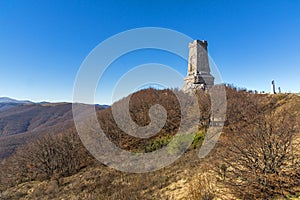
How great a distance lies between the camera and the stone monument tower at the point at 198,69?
83.5 ft

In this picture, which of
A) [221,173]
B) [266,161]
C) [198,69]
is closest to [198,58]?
[198,69]

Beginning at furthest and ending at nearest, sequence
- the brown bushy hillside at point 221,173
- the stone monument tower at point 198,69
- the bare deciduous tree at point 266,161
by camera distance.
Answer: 1. the stone monument tower at point 198,69
2. the brown bushy hillside at point 221,173
3. the bare deciduous tree at point 266,161

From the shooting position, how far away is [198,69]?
84.4 feet

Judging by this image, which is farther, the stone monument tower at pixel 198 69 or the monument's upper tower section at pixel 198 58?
the monument's upper tower section at pixel 198 58

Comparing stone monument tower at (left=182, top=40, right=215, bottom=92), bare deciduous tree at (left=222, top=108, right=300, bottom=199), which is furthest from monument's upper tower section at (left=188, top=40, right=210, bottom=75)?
bare deciduous tree at (left=222, top=108, right=300, bottom=199)

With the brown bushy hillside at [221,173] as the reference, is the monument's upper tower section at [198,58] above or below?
above

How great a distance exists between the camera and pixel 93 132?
2216 cm

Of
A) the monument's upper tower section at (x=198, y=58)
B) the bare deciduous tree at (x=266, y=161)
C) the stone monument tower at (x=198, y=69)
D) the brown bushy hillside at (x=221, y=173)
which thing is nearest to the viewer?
the bare deciduous tree at (x=266, y=161)

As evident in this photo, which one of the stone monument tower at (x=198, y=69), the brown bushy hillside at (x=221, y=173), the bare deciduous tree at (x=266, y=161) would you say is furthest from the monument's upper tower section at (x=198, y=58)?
the bare deciduous tree at (x=266, y=161)

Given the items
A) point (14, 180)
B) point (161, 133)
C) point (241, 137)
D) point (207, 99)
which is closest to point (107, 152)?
point (161, 133)

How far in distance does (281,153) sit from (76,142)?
18.4 metres

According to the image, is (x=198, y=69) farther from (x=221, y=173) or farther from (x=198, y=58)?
(x=221, y=173)

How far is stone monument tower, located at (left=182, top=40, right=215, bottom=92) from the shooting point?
25.5m

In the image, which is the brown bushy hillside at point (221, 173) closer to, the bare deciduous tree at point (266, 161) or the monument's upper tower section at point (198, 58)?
the bare deciduous tree at point (266, 161)
